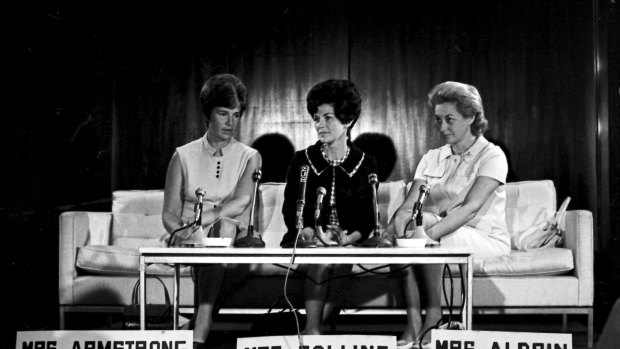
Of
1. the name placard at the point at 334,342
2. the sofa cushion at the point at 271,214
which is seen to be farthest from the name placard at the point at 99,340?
the sofa cushion at the point at 271,214

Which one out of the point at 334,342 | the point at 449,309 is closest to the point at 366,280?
the point at 449,309

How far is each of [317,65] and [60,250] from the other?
1.84m

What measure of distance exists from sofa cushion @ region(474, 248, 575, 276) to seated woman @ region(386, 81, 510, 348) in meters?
0.06

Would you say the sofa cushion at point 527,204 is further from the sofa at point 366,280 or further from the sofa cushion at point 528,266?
the sofa cushion at point 528,266

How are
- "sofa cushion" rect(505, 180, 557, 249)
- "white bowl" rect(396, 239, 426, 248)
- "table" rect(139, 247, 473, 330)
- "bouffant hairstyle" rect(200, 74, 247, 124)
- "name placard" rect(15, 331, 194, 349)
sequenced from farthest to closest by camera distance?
1. "bouffant hairstyle" rect(200, 74, 247, 124)
2. "sofa cushion" rect(505, 180, 557, 249)
3. "white bowl" rect(396, 239, 426, 248)
4. "table" rect(139, 247, 473, 330)
5. "name placard" rect(15, 331, 194, 349)

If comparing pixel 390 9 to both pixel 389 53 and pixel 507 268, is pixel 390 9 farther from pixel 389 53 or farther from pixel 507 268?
pixel 507 268

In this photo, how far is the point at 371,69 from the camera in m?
4.91

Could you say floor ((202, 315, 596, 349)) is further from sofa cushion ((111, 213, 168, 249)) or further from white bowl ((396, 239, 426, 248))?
white bowl ((396, 239, 426, 248))

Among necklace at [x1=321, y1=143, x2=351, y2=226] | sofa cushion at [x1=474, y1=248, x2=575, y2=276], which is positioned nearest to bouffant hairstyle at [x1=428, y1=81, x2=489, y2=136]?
necklace at [x1=321, y1=143, x2=351, y2=226]

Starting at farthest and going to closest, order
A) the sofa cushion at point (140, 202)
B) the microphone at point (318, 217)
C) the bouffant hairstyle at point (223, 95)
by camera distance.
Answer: the sofa cushion at point (140, 202)
the bouffant hairstyle at point (223, 95)
the microphone at point (318, 217)

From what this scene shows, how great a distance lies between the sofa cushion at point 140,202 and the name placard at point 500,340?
247 centimetres

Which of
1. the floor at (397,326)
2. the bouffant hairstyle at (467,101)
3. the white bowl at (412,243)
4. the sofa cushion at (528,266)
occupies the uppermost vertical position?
the bouffant hairstyle at (467,101)

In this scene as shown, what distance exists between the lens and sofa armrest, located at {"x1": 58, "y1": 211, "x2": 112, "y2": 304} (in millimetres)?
4031

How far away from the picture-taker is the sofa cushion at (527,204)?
4.32 meters
